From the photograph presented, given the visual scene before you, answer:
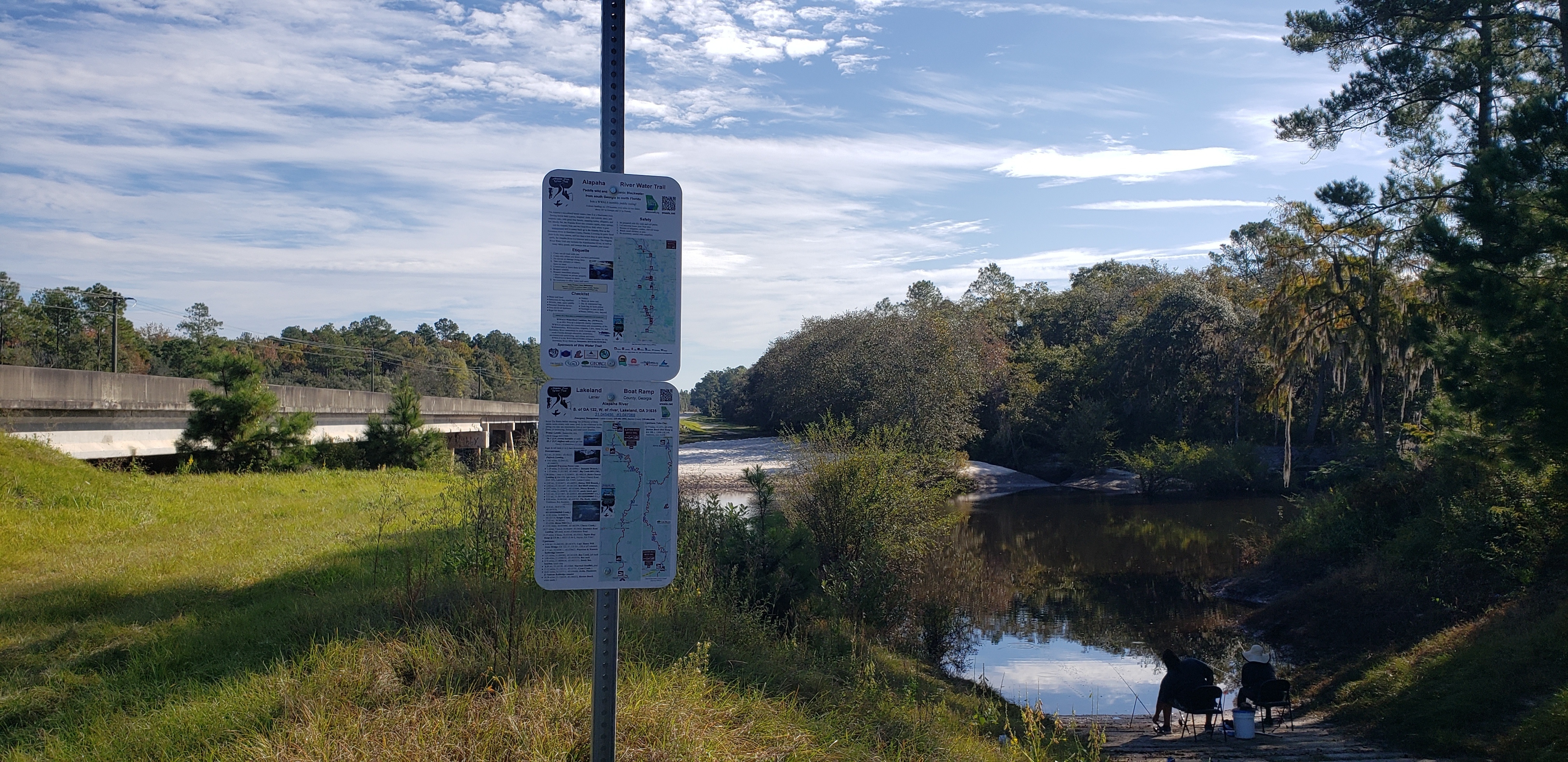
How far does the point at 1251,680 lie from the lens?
41.8 feet

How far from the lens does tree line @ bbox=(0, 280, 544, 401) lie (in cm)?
4612

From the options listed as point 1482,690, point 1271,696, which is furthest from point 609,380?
point 1482,690

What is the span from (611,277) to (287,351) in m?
87.9

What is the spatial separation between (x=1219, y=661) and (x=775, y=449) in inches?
1330

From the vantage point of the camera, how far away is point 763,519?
13.2 m

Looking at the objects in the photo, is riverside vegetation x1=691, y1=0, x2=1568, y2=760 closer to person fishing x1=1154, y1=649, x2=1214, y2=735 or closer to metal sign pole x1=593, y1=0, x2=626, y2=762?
person fishing x1=1154, y1=649, x2=1214, y2=735

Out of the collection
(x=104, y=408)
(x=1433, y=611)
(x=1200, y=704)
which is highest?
(x=104, y=408)

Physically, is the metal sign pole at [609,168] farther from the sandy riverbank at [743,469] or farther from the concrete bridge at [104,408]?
the sandy riverbank at [743,469]

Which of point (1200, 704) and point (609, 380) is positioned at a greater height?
point (609, 380)

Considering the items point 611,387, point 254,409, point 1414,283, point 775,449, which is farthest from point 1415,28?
point 775,449

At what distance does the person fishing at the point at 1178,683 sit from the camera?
11.7 metres

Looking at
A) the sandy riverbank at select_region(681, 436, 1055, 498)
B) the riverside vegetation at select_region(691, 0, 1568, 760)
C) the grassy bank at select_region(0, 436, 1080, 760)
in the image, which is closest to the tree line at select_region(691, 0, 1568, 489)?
the riverside vegetation at select_region(691, 0, 1568, 760)

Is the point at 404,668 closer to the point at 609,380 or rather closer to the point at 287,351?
the point at 609,380

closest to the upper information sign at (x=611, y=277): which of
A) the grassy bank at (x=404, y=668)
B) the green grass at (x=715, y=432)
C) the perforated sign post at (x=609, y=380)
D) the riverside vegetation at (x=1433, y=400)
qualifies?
the perforated sign post at (x=609, y=380)
